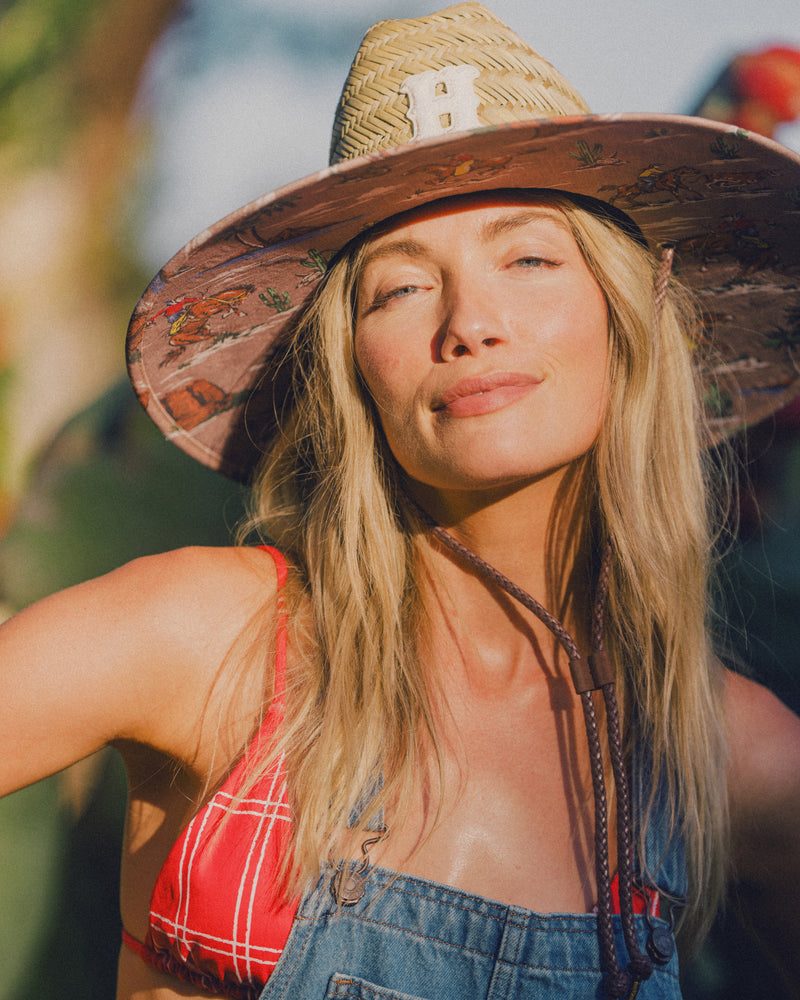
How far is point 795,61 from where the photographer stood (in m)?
1.80

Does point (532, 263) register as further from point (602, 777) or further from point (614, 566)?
point (602, 777)

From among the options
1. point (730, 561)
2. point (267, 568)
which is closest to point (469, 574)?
point (267, 568)

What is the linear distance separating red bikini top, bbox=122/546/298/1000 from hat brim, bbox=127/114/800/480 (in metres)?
0.77

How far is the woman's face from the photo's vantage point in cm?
122

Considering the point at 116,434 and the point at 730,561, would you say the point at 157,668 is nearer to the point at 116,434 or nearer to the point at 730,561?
the point at 116,434

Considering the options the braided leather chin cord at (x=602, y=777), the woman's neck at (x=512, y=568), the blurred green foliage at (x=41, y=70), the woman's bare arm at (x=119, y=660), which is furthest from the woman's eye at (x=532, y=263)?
the blurred green foliage at (x=41, y=70)

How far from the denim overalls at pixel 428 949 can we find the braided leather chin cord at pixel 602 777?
1.3 inches

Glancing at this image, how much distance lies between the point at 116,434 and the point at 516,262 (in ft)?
3.93

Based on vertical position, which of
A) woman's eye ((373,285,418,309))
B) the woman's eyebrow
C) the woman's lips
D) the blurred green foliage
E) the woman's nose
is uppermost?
the blurred green foliage

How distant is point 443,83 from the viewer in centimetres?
122

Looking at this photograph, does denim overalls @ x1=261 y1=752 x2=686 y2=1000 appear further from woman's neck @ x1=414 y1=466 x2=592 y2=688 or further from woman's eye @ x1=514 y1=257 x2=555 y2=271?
woman's eye @ x1=514 y1=257 x2=555 y2=271

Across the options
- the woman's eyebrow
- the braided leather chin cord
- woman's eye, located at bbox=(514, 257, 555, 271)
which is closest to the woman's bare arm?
the braided leather chin cord

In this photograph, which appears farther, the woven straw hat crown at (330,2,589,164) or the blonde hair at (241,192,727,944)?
the blonde hair at (241,192,727,944)

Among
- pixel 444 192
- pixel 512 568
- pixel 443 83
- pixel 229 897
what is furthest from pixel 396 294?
pixel 229 897
